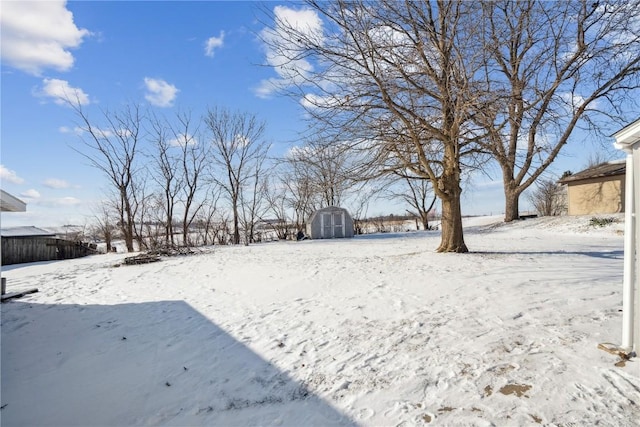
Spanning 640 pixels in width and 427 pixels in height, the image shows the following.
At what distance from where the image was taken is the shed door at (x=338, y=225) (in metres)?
22.8

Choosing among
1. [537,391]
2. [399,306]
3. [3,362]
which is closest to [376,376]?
[537,391]

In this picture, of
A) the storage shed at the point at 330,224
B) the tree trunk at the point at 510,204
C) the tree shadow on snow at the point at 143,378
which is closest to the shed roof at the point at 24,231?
the storage shed at the point at 330,224

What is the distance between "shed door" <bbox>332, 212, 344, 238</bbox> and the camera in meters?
22.8

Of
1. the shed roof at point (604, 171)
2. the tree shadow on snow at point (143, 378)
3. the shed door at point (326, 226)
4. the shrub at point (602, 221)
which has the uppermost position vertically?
the shed roof at point (604, 171)

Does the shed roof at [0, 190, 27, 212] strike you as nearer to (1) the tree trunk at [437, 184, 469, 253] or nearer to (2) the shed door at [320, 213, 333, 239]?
(1) the tree trunk at [437, 184, 469, 253]

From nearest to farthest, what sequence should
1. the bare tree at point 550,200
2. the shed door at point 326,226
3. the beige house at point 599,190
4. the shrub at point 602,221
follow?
the shrub at point 602,221, the beige house at point 599,190, the shed door at point 326,226, the bare tree at point 550,200

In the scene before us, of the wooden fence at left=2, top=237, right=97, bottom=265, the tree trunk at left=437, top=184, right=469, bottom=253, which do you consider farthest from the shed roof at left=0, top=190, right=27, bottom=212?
the wooden fence at left=2, top=237, right=97, bottom=265

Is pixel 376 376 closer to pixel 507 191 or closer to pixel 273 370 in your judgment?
pixel 273 370

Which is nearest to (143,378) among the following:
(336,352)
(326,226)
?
(336,352)

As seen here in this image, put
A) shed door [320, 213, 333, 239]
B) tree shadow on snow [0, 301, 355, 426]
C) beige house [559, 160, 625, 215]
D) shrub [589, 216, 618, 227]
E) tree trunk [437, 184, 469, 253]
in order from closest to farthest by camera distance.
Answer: tree shadow on snow [0, 301, 355, 426] → tree trunk [437, 184, 469, 253] → shrub [589, 216, 618, 227] → beige house [559, 160, 625, 215] → shed door [320, 213, 333, 239]

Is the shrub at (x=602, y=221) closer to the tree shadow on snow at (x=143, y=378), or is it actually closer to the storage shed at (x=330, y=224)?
the storage shed at (x=330, y=224)

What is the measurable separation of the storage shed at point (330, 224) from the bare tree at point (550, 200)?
2272 cm

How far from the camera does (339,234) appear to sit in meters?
22.9

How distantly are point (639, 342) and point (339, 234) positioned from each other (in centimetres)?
1949
